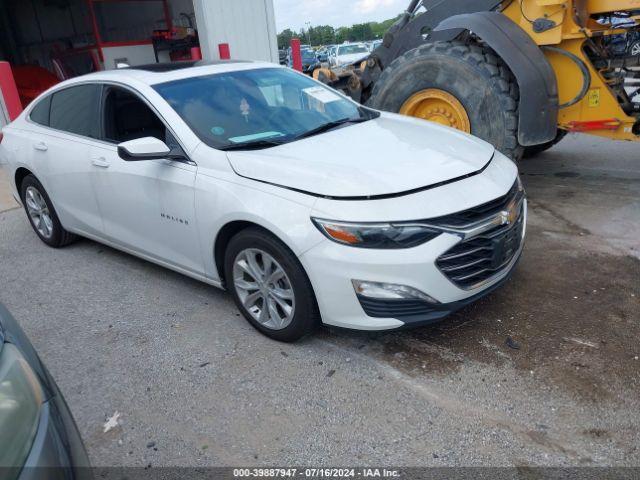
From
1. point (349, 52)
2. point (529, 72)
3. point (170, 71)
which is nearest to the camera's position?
point (170, 71)

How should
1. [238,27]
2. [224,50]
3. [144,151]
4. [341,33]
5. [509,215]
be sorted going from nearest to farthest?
[509,215] → [144,151] → [224,50] → [238,27] → [341,33]

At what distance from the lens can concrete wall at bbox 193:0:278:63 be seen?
9.77 m

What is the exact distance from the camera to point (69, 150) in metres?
4.39

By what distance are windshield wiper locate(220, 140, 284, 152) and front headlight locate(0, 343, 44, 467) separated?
6.30ft

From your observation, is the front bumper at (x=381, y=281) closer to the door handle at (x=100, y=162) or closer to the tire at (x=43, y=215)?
the door handle at (x=100, y=162)

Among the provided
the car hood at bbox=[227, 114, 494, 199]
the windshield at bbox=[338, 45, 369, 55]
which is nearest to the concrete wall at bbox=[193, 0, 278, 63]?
the car hood at bbox=[227, 114, 494, 199]

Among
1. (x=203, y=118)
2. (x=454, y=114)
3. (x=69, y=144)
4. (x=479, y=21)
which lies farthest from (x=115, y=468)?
(x=479, y=21)

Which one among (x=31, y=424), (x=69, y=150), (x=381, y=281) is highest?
(x=69, y=150)

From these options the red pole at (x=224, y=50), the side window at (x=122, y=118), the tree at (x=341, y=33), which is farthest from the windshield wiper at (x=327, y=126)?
the tree at (x=341, y=33)

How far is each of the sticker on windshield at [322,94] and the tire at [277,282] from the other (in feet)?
5.03

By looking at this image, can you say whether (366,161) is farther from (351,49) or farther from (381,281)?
(351,49)

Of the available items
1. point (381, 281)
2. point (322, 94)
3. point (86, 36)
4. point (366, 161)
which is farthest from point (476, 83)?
point (86, 36)

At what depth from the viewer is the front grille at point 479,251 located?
2.86m

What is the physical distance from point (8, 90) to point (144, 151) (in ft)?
20.2
